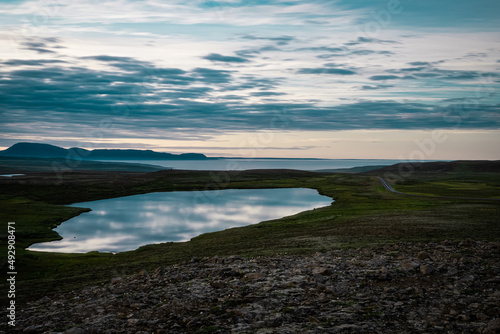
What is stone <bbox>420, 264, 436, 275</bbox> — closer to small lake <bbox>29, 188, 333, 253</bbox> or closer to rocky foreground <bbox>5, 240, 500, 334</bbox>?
rocky foreground <bbox>5, 240, 500, 334</bbox>

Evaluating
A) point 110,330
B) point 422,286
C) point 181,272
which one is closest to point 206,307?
point 110,330

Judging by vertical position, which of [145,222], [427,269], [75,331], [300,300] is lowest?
[145,222]

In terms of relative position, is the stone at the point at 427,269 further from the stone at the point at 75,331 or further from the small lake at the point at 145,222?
the small lake at the point at 145,222

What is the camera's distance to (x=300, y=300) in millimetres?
14172

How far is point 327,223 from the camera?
43.4 meters

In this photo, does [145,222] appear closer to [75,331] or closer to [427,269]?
[75,331]

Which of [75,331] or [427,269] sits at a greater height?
[427,269]

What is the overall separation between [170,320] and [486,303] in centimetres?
1066

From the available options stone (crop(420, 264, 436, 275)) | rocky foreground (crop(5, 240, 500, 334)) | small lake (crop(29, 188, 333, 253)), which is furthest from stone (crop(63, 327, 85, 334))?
small lake (crop(29, 188, 333, 253))

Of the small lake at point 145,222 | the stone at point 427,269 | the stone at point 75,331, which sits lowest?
the small lake at point 145,222

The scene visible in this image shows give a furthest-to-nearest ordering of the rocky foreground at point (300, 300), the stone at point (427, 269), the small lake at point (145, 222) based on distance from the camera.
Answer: the small lake at point (145, 222) < the stone at point (427, 269) < the rocky foreground at point (300, 300)

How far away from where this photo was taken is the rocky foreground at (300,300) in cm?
1185

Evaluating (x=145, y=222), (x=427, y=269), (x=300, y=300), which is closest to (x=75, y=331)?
(x=300, y=300)

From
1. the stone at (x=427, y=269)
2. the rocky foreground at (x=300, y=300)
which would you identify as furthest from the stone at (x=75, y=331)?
the stone at (x=427, y=269)
